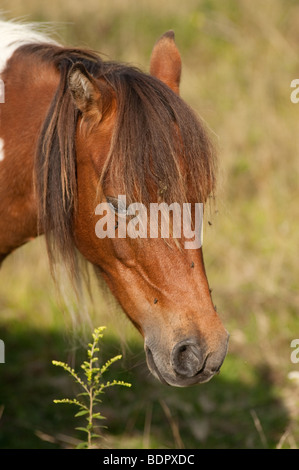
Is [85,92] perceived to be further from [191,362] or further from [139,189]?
[191,362]

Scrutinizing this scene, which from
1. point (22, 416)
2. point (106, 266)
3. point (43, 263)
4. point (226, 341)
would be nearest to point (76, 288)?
point (106, 266)

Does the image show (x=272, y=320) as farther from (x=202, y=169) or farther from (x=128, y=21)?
(x=128, y=21)

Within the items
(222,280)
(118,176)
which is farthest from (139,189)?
(222,280)

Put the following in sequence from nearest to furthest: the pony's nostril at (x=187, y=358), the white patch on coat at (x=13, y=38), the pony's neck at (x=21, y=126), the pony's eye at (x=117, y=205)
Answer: the pony's nostril at (x=187, y=358) → the pony's eye at (x=117, y=205) → the pony's neck at (x=21, y=126) → the white patch on coat at (x=13, y=38)

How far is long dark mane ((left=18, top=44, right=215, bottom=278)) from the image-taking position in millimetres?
2137

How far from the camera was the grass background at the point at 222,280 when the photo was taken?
3.63 meters

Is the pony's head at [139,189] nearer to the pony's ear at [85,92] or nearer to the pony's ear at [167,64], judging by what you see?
the pony's ear at [85,92]

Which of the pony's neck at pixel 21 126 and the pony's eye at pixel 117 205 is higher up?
the pony's neck at pixel 21 126

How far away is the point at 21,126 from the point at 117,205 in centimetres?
66

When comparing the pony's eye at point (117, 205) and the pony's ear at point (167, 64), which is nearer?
the pony's eye at point (117, 205)

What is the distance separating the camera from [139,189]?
6.98 ft

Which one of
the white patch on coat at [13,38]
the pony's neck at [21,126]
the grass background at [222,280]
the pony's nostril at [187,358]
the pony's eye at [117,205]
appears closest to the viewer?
the pony's nostril at [187,358]

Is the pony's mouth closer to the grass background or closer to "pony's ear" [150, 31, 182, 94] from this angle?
the grass background

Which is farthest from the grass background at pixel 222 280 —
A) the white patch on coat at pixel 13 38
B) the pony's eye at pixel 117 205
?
the pony's eye at pixel 117 205
